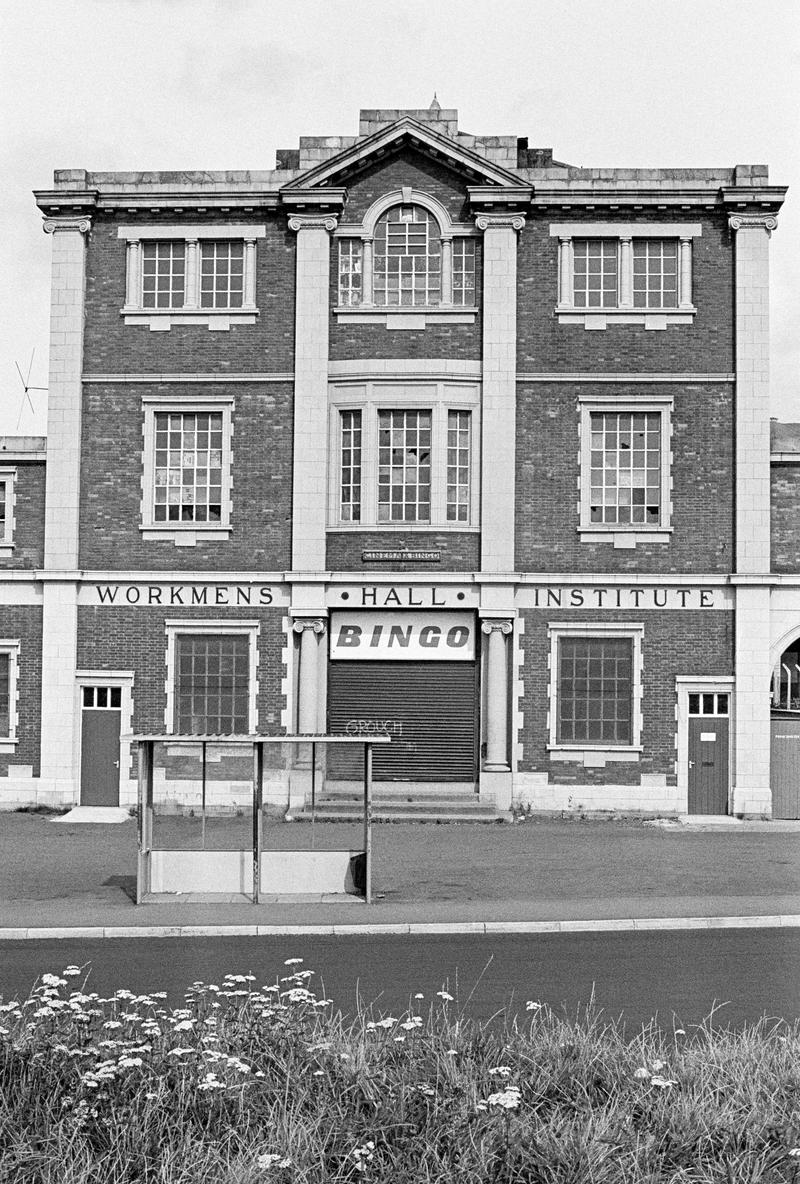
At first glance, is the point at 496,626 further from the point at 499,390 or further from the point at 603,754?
the point at 499,390

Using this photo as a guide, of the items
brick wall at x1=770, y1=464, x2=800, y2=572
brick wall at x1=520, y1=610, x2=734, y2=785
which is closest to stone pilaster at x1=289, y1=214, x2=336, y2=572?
brick wall at x1=520, y1=610, x2=734, y2=785

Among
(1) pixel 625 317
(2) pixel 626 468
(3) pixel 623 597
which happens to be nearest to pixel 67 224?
(1) pixel 625 317

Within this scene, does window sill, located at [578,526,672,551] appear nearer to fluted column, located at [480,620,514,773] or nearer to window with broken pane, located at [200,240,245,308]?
fluted column, located at [480,620,514,773]

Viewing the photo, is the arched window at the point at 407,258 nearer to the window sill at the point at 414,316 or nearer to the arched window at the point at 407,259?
the arched window at the point at 407,259

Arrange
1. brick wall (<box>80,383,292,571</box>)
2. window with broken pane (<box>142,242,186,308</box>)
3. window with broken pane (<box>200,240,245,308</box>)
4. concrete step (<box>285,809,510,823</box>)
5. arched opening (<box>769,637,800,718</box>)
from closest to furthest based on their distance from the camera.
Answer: concrete step (<box>285,809,510,823</box>) → brick wall (<box>80,383,292,571</box>) → window with broken pane (<box>200,240,245,308</box>) → window with broken pane (<box>142,242,186,308</box>) → arched opening (<box>769,637,800,718</box>)

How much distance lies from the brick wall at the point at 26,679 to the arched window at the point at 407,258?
33.2 feet

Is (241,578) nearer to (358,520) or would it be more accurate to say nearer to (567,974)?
(358,520)

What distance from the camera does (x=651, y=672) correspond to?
26875mm

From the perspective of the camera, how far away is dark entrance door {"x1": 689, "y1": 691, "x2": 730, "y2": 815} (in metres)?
26.7

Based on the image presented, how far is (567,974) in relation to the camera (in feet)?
39.9

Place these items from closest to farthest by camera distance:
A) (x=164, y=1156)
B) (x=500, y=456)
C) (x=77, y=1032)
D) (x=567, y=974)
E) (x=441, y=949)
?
(x=164, y=1156) → (x=77, y=1032) → (x=567, y=974) → (x=441, y=949) → (x=500, y=456)

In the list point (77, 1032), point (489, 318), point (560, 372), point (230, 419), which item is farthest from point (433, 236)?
point (77, 1032)

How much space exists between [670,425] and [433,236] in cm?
644

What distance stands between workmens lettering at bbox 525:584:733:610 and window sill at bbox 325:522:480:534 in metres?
1.82
